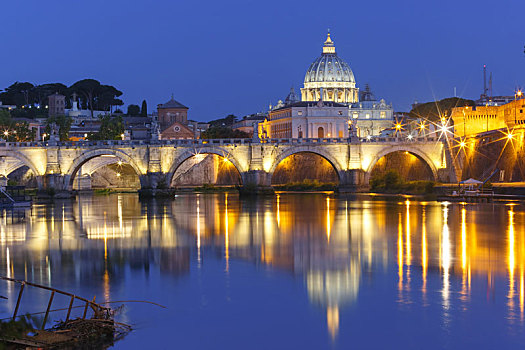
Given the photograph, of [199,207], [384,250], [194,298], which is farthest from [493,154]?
[194,298]

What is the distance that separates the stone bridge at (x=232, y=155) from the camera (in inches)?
2879

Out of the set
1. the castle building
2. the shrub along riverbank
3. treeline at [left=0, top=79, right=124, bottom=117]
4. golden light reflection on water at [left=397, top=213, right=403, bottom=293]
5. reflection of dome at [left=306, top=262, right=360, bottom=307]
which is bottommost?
reflection of dome at [left=306, top=262, right=360, bottom=307]

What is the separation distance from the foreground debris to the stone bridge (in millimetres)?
55663

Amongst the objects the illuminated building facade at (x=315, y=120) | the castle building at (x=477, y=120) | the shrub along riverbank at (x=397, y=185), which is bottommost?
the shrub along riverbank at (x=397, y=185)

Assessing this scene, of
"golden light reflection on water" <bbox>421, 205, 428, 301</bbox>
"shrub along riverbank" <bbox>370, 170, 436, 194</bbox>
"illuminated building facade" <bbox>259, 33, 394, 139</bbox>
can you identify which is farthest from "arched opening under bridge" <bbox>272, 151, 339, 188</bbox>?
"golden light reflection on water" <bbox>421, 205, 428, 301</bbox>

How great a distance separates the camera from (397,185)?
68.4 metres

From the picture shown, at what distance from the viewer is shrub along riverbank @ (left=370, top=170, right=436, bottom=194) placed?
6236cm

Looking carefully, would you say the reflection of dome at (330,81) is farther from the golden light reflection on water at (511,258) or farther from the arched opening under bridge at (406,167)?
the golden light reflection on water at (511,258)

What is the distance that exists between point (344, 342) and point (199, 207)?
132 feet

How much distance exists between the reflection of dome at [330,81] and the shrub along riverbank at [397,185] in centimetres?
9607

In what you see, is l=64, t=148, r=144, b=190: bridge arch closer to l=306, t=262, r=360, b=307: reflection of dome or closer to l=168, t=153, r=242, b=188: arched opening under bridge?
l=168, t=153, r=242, b=188: arched opening under bridge

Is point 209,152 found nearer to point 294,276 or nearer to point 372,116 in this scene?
point 294,276

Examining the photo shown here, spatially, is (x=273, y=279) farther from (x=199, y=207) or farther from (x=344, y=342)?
(x=199, y=207)

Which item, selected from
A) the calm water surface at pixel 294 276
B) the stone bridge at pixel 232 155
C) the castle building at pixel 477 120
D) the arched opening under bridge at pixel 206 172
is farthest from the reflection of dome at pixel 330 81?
the calm water surface at pixel 294 276
